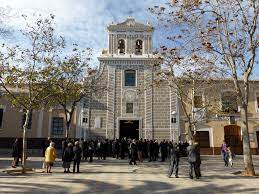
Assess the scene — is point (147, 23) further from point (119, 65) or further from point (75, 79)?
point (75, 79)

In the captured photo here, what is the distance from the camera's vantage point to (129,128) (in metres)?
27.9

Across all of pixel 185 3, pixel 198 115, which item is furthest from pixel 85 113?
pixel 185 3

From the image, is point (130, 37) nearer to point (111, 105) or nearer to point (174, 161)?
point (111, 105)

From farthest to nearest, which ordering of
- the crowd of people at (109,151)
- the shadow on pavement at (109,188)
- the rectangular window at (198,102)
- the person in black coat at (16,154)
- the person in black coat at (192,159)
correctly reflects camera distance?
the rectangular window at (198,102) < the person in black coat at (16,154) < the crowd of people at (109,151) < the person in black coat at (192,159) < the shadow on pavement at (109,188)

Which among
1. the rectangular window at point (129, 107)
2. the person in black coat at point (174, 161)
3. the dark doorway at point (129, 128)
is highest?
the rectangular window at point (129, 107)

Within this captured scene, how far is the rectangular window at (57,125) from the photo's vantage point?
2793 centimetres

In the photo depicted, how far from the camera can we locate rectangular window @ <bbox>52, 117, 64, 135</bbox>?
27933 mm

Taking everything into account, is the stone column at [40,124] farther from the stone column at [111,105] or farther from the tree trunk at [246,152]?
the tree trunk at [246,152]

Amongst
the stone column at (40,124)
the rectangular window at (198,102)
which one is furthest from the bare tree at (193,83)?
the stone column at (40,124)

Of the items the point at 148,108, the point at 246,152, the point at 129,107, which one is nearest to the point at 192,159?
the point at 246,152

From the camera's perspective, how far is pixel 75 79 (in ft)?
71.6

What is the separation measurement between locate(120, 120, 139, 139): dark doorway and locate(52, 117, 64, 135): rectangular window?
551 centimetres

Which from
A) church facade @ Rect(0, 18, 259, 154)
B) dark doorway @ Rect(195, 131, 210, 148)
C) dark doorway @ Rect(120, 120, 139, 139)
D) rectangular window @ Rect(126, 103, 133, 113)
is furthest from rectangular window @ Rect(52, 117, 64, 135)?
dark doorway @ Rect(195, 131, 210, 148)

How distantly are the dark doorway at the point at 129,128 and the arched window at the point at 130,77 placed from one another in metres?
3.59
